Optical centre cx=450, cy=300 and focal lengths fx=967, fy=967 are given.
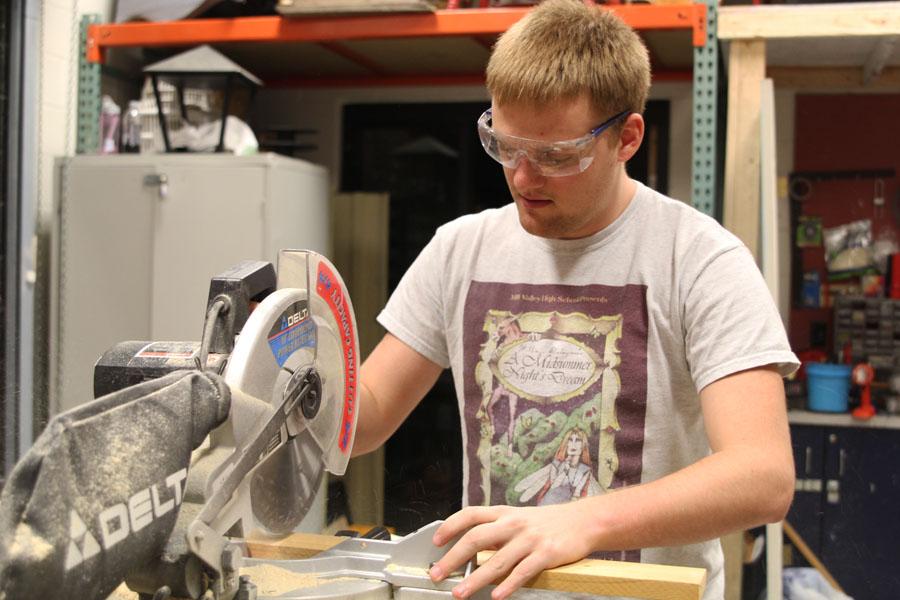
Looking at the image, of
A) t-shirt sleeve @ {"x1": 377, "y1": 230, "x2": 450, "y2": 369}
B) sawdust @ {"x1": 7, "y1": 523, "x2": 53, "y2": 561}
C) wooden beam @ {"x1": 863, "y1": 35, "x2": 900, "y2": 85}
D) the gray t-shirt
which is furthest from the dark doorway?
sawdust @ {"x1": 7, "y1": 523, "x2": 53, "y2": 561}

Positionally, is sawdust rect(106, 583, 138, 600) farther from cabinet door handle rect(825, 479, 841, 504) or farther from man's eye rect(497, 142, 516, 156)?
cabinet door handle rect(825, 479, 841, 504)

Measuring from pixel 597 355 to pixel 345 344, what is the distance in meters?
0.38

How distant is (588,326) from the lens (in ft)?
4.46

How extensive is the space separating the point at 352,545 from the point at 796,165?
3.26 metres

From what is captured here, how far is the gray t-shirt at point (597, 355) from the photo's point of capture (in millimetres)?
1324

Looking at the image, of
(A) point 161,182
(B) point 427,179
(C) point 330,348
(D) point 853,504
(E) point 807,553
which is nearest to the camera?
(C) point 330,348

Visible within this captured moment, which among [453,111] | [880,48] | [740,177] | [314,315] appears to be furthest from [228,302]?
[453,111]

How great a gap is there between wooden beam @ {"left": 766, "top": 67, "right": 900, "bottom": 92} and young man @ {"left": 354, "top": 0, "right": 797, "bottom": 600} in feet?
8.54

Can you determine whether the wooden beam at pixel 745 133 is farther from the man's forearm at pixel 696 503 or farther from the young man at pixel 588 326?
the man's forearm at pixel 696 503

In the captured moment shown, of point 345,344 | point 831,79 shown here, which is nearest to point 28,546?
→ point 345,344

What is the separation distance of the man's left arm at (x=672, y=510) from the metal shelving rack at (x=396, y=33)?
1.62 meters

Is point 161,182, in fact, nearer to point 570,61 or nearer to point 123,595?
point 570,61

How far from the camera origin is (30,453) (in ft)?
2.16

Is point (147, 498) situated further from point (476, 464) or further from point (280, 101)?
point (280, 101)
